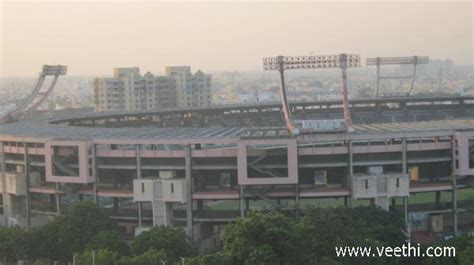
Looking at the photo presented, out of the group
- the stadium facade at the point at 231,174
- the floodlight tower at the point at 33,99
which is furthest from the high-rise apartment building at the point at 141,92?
the stadium facade at the point at 231,174

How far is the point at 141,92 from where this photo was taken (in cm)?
6556

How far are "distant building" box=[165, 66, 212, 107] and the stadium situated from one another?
1667 inches

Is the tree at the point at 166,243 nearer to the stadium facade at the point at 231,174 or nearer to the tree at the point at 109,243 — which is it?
the tree at the point at 109,243

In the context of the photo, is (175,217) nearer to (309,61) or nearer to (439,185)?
(439,185)

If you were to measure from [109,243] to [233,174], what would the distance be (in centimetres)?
616

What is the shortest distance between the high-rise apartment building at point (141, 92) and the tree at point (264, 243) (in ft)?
162

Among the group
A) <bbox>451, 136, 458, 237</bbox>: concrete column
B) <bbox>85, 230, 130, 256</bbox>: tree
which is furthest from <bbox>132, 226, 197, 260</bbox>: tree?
<bbox>451, 136, 458, 237</bbox>: concrete column

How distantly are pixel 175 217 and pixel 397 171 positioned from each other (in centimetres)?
706

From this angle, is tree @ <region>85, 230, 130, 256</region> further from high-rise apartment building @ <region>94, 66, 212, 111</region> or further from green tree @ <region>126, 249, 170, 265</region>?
high-rise apartment building @ <region>94, 66, 212, 111</region>

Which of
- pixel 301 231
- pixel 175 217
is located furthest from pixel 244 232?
pixel 175 217

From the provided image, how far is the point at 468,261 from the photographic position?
15273 millimetres

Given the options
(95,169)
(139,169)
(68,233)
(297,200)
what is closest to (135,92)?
(95,169)

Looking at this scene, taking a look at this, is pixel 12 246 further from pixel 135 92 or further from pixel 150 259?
pixel 135 92

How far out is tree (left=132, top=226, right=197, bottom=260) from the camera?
1747cm
